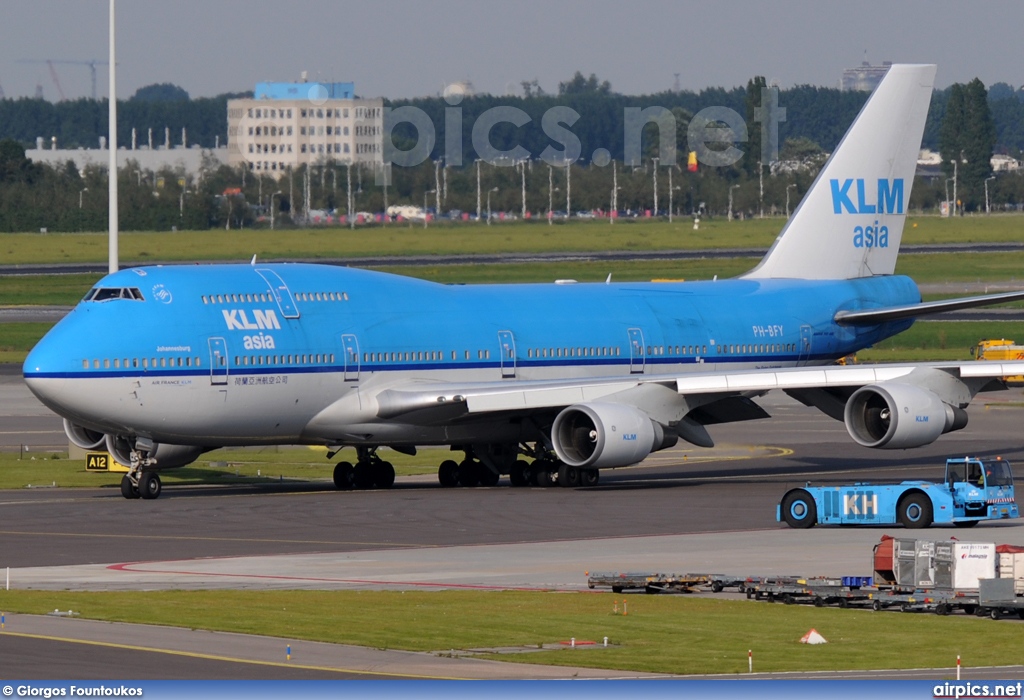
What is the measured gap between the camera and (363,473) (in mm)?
47812

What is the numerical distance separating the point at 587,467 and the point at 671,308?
8311mm

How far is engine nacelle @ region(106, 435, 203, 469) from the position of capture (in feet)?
149

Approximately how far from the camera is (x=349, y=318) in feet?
151

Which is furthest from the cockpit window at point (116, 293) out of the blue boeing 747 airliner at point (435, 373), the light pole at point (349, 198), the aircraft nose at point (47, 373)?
the light pole at point (349, 198)

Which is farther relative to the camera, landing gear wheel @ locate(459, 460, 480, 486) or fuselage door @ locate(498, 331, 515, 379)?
landing gear wheel @ locate(459, 460, 480, 486)

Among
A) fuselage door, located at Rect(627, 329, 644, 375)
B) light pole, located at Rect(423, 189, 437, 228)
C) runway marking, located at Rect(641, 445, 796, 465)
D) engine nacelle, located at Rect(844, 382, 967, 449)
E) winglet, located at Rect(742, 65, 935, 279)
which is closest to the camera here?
engine nacelle, located at Rect(844, 382, 967, 449)

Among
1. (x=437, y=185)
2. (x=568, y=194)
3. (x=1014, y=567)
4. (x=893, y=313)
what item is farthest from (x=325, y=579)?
(x=568, y=194)

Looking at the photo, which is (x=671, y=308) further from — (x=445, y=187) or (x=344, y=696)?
(x=445, y=187)

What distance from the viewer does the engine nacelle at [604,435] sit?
145ft

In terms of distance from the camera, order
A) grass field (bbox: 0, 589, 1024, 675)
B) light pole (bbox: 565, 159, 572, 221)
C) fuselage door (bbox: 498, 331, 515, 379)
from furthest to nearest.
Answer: light pole (bbox: 565, 159, 572, 221) < fuselage door (bbox: 498, 331, 515, 379) < grass field (bbox: 0, 589, 1024, 675)

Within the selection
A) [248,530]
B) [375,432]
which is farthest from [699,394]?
[248,530]

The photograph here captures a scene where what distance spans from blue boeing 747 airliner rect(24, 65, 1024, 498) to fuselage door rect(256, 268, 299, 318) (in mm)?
60

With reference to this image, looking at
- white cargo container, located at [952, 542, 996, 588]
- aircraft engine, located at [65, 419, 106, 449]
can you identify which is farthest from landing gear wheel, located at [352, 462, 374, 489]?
white cargo container, located at [952, 542, 996, 588]

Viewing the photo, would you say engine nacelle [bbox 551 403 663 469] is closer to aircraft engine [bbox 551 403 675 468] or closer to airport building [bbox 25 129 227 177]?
aircraft engine [bbox 551 403 675 468]
